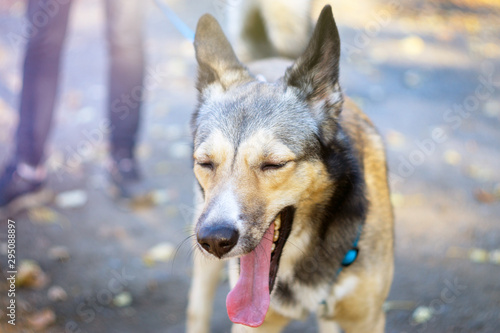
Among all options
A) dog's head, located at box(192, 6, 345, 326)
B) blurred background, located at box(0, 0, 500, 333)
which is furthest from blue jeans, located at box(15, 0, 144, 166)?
dog's head, located at box(192, 6, 345, 326)

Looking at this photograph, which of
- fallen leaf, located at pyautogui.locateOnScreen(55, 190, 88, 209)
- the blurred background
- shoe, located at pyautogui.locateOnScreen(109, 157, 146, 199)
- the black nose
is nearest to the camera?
the black nose

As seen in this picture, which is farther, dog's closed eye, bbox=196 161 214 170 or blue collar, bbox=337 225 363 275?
blue collar, bbox=337 225 363 275

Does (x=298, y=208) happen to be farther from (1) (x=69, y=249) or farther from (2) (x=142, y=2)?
(2) (x=142, y=2)

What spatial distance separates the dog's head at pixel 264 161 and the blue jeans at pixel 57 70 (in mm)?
2424

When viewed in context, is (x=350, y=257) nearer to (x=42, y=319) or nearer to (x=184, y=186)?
(x=42, y=319)

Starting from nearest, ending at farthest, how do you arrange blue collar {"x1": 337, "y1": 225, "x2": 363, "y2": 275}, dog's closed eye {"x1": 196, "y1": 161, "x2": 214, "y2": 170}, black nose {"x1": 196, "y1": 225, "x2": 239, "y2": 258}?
black nose {"x1": 196, "y1": 225, "x2": 239, "y2": 258} < dog's closed eye {"x1": 196, "y1": 161, "x2": 214, "y2": 170} < blue collar {"x1": 337, "y1": 225, "x2": 363, "y2": 275}

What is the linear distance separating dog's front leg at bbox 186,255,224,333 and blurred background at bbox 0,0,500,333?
0.27 meters

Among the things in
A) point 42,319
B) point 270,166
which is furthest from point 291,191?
point 42,319

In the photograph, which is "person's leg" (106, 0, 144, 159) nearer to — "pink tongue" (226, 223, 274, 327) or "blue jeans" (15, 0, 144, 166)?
"blue jeans" (15, 0, 144, 166)

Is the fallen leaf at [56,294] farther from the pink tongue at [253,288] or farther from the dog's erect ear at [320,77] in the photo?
the dog's erect ear at [320,77]

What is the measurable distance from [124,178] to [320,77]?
312cm

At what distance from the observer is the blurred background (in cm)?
361

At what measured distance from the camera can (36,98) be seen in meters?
4.51

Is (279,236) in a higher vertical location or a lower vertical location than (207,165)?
lower
